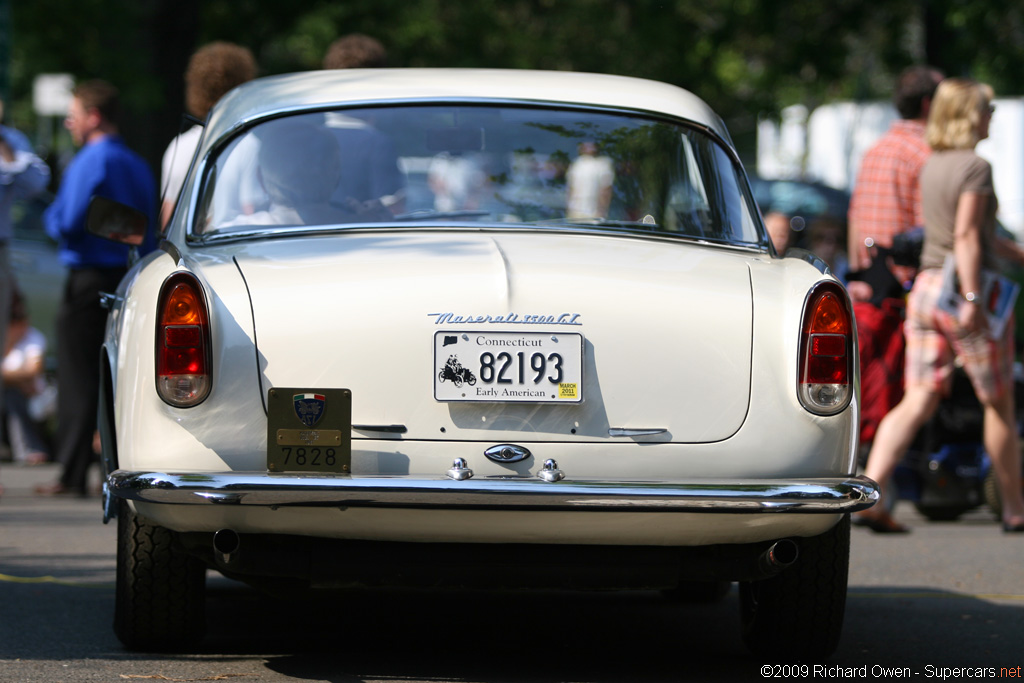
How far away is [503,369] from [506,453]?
8.3 inches

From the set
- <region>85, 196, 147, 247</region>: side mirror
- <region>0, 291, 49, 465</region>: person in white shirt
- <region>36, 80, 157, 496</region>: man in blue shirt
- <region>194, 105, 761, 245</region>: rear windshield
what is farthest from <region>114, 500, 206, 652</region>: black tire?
<region>0, 291, 49, 465</region>: person in white shirt

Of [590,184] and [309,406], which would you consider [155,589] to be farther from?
[590,184]

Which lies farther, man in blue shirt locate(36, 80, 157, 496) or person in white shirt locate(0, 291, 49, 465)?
person in white shirt locate(0, 291, 49, 465)

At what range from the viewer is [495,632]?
16.8 ft

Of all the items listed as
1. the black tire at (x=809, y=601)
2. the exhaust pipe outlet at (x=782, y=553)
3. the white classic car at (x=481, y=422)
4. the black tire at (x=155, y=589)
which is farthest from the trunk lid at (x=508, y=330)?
the black tire at (x=155, y=589)

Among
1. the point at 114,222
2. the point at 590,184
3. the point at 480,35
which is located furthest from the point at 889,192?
the point at 480,35

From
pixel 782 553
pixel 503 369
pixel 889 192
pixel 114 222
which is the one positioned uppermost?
pixel 889 192

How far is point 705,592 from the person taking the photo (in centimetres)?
596

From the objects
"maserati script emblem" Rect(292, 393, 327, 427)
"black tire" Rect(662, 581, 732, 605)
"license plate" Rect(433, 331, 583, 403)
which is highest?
"license plate" Rect(433, 331, 583, 403)

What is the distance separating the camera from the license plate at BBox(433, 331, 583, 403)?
3986 mm

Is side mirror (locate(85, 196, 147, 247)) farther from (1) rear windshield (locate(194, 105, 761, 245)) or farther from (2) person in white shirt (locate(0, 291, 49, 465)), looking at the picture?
(2) person in white shirt (locate(0, 291, 49, 465))

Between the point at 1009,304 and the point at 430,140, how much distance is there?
11.8ft

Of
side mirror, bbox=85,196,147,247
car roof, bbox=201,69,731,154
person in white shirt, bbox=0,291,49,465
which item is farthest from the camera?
person in white shirt, bbox=0,291,49,465

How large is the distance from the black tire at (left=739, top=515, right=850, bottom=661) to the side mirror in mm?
2472
